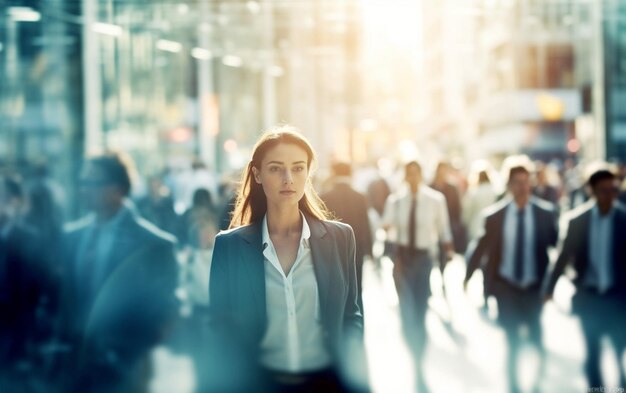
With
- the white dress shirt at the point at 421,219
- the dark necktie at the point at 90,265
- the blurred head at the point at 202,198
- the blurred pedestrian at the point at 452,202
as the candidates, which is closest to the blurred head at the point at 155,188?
the blurred pedestrian at the point at 452,202

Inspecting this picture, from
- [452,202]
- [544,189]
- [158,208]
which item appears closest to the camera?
[158,208]

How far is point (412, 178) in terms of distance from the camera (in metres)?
10.4

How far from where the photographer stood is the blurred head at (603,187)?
26.1 ft

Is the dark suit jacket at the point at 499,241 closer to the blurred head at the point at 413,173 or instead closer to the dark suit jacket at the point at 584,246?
the dark suit jacket at the point at 584,246

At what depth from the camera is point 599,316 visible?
25.9 ft

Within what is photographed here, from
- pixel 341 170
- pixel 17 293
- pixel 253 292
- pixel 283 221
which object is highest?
pixel 341 170

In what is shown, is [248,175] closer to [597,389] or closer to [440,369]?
[597,389]

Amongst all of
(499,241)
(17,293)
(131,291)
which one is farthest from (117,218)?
(499,241)

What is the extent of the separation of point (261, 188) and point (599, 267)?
4.70 m

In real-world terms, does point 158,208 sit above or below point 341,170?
below

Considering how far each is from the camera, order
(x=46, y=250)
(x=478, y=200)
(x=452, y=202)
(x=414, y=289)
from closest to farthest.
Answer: (x=46, y=250)
(x=414, y=289)
(x=478, y=200)
(x=452, y=202)

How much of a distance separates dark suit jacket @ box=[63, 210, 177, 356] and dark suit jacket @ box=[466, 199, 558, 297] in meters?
4.21

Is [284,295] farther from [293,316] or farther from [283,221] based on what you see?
[283,221]

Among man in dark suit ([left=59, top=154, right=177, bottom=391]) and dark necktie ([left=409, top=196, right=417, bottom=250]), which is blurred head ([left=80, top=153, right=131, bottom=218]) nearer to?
man in dark suit ([left=59, top=154, right=177, bottom=391])
